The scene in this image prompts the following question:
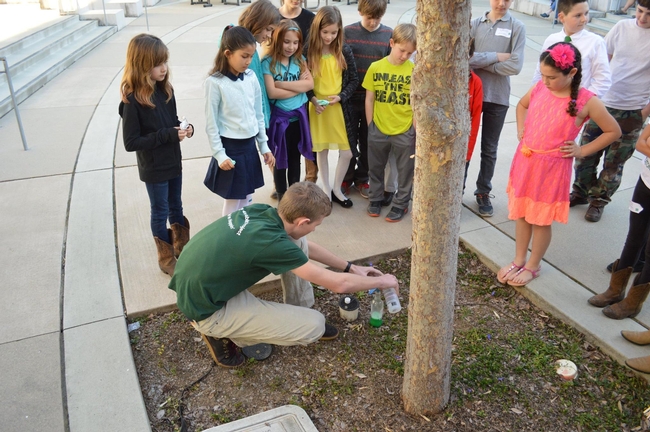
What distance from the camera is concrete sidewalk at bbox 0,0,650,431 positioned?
2.87 metres

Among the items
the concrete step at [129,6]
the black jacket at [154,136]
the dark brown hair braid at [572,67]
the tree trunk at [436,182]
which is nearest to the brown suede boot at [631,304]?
the dark brown hair braid at [572,67]

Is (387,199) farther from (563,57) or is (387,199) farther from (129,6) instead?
(129,6)

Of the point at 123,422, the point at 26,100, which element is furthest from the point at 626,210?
the point at 26,100

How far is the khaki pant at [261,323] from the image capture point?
2.98 m

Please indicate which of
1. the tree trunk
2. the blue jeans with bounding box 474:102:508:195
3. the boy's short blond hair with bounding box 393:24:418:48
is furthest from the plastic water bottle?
the boy's short blond hair with bounding box 393:24:418:48

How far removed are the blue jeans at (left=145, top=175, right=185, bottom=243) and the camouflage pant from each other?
3.41m

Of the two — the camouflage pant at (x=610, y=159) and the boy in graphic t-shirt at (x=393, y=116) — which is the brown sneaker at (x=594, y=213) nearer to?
the camouflage pant at (x=610, y=159)

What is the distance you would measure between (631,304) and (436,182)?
193cm

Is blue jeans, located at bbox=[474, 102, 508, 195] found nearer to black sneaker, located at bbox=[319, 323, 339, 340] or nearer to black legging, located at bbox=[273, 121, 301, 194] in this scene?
black legging, located at bbox=[273, 121, 301, 194]

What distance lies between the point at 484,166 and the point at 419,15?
2670 millimetres

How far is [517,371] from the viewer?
121 inches

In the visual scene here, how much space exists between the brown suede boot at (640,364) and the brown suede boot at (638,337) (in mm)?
187

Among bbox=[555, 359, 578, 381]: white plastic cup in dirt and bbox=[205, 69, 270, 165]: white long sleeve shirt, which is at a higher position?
bbox=[205, 69, 270, 165]: white long sleeve shirt

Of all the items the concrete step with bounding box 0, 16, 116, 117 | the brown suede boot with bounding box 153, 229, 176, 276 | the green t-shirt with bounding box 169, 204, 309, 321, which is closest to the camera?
the green t-shirt with bounding box 169, 204, 309, 321
